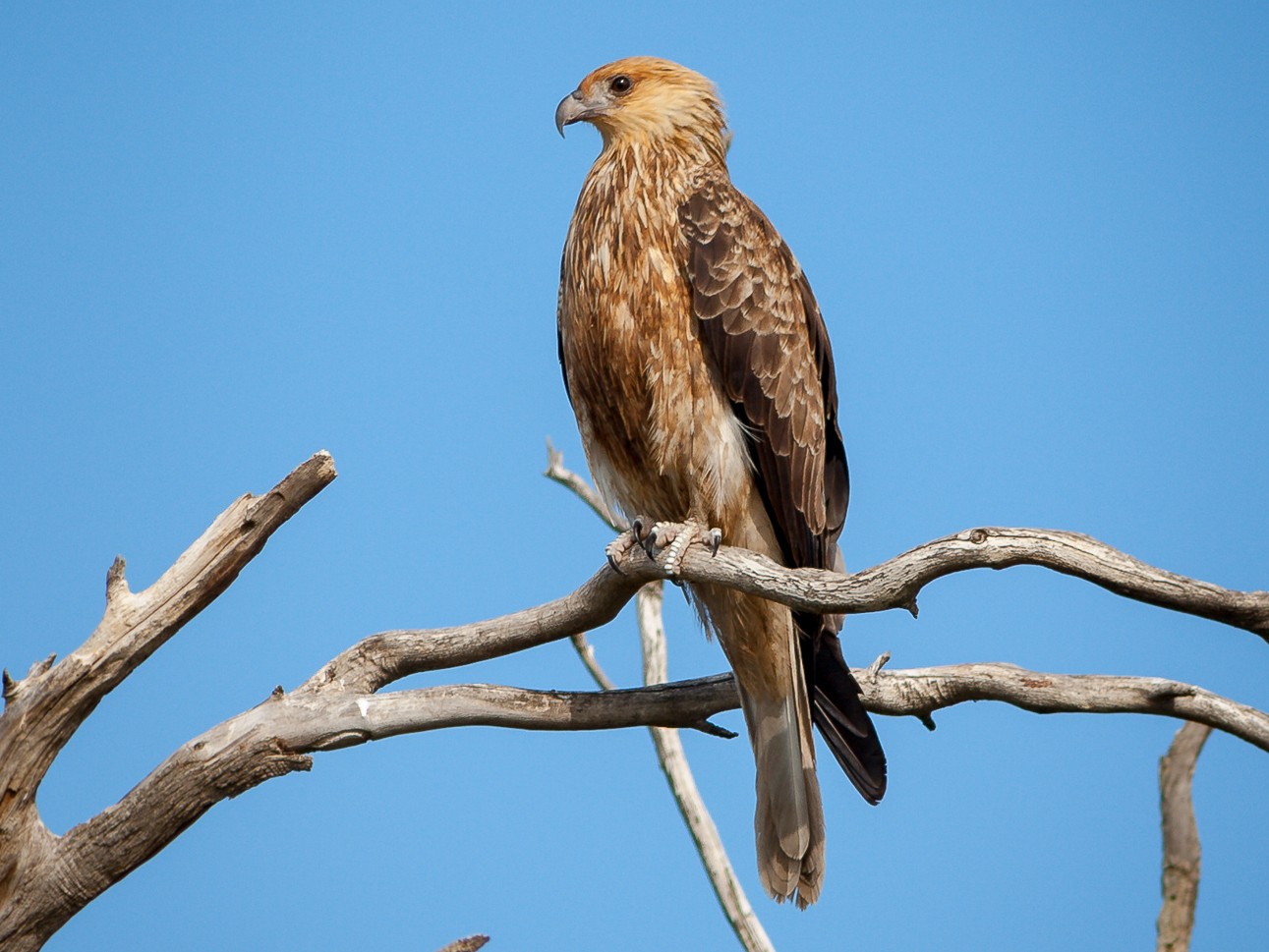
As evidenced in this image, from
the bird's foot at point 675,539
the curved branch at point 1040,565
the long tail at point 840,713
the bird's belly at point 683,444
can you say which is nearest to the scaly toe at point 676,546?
the bird's foot at point 675,539

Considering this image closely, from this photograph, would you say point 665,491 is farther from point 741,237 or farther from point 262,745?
point 262,745

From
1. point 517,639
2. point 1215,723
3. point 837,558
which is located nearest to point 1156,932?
point 1215,723

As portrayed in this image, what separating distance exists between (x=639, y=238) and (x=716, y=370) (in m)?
0.48

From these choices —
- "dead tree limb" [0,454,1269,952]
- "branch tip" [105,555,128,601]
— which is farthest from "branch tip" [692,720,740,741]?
"branch tip" [105,555,128,601]

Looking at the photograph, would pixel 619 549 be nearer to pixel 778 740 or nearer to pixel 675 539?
pixel 675 539

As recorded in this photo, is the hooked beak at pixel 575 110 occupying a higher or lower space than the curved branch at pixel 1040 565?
higher

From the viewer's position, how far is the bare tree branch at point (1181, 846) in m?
5.07

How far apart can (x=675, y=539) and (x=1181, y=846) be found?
2608 mm

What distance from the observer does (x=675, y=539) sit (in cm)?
396

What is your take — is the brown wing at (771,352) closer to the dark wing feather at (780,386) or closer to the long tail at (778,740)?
the dark wing feather at (780,386)

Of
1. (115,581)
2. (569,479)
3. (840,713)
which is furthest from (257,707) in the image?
(569,479)

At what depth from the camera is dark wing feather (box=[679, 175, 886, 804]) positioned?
161 inches

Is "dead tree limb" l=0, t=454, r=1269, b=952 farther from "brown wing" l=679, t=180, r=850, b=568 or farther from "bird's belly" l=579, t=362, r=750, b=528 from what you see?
"brown wing" l=679, t=180, r=850, b=568

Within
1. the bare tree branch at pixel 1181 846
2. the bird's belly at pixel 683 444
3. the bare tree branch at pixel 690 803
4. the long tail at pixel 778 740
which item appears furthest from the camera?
the bare tree branch at pixel 690 803
